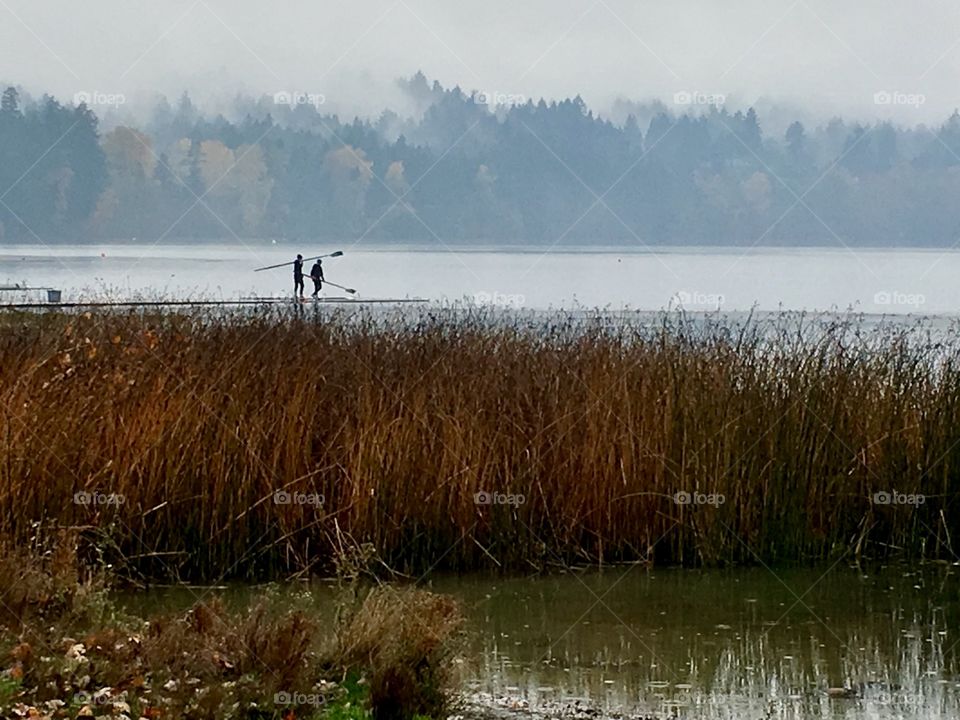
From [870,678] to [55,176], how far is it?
617 feet

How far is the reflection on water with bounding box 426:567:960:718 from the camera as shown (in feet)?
24.3

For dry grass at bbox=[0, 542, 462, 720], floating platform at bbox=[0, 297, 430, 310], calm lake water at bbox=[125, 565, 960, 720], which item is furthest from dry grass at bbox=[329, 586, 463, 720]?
floating platform at bbox=[0, 297, 430, 310]

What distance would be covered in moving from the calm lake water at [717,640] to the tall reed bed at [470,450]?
0.35 m

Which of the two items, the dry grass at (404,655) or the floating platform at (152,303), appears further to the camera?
the floating platform at (152,303)

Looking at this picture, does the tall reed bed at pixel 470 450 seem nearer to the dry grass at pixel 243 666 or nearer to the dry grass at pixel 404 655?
the dry grass at pixel 243 666

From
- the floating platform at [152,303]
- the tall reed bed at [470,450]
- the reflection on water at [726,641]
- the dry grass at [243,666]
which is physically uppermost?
the floating platform at [152,303]

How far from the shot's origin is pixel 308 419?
33.6 ft

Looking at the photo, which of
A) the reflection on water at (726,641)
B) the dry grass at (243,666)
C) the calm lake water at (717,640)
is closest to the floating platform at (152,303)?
the calm lake water at (717,640)

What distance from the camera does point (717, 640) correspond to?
8641mm

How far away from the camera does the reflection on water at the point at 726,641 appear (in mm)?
7418

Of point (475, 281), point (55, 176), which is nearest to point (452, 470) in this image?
point (475, 281)

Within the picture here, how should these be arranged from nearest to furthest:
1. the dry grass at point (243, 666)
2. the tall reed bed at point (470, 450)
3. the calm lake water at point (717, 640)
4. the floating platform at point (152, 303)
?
the dry grass at point (243, 666) → the calm lake water at point (717, 640) → the tall reed bed at point (470, 450) → the floating platform at point (152, 303)

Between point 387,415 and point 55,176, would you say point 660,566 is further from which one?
point 55,176

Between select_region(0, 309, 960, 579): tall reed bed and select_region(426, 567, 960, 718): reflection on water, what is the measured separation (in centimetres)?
42
